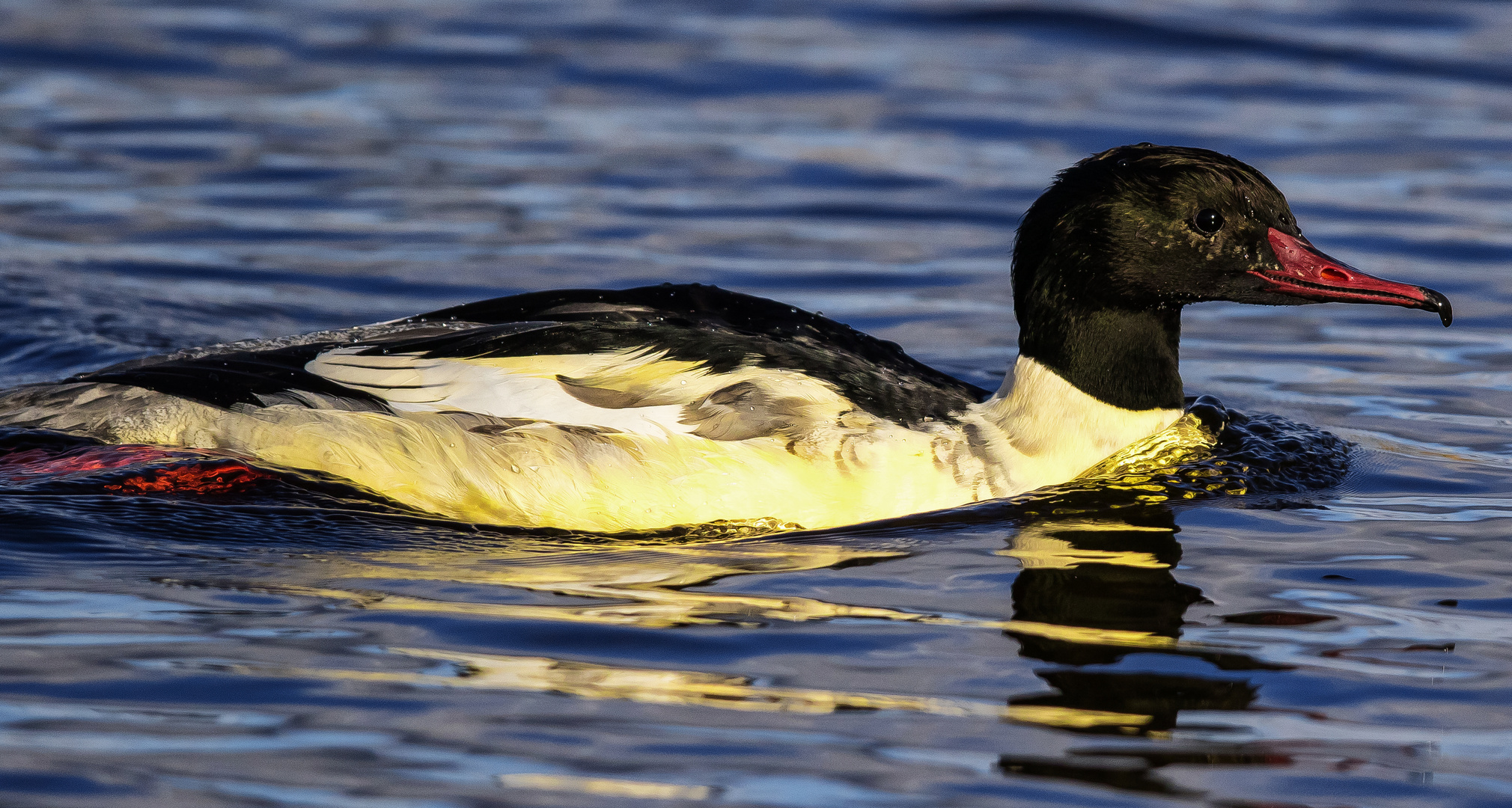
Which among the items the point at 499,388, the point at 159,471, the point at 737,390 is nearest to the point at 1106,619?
the point at 737,390

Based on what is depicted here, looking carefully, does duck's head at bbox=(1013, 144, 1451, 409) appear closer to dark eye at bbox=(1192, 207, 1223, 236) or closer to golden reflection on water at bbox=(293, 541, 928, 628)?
dark eye at bbox=(1192, 207, 1223, 236)

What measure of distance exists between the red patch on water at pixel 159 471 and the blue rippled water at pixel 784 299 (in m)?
0.08

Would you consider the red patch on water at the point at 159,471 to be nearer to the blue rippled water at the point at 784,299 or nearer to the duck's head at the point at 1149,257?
the blue rippled water at the point at 784,299

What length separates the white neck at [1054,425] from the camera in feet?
21.7

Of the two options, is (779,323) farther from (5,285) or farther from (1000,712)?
(5,285)

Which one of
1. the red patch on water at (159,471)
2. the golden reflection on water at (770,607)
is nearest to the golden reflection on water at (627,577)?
the golden reflection on water at (770,607)

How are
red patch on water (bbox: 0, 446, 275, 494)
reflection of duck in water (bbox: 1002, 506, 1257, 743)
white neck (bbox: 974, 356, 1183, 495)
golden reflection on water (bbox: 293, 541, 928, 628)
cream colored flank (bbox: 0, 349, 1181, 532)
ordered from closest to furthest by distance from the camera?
reflection of duck in water (bbox: 1002, 506, 1257, 743) < golden reflection on water (bbox: 293, 541, 928, 628) < cream colored flank (bbox: 0, 349, 1181, 532) < red patch on water (bbox: 0, 446, 275, 494) < white neck (bbox: 974, 356, 1183, 495)

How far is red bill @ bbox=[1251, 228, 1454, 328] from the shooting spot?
6441 millimetres

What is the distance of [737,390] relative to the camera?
620 cm

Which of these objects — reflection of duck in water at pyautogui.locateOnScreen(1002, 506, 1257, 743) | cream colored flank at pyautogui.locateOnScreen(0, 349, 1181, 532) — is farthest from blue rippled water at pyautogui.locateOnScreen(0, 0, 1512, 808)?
cream colored flank at pyautogui.locateOnScreen(0, 349, 1181, 532)

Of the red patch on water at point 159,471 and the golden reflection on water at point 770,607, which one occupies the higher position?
the red patch on water at point 159,471

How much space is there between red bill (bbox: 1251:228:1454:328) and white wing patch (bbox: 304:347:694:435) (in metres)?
2.21

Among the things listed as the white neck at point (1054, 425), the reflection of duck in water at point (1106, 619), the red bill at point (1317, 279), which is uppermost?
the red bill at point (1317, 279)

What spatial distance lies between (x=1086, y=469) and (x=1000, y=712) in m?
2.21
